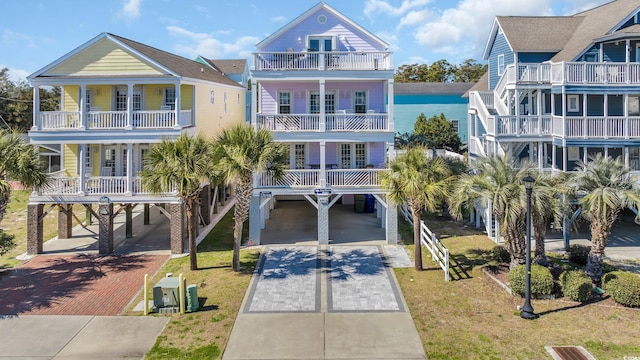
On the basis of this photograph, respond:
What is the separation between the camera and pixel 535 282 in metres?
14.3

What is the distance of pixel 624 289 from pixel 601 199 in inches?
111

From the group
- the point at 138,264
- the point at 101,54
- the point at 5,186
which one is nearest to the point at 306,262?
the point at 138,264

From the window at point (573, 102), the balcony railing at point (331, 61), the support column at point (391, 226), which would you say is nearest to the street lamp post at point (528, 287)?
the support column at point (391, 226)

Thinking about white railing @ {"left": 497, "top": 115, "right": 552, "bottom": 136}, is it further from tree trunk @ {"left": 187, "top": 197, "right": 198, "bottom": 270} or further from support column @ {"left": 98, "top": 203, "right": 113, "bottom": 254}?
support column @ {"left": 98, "top": 203, "right": 113, "bottom": 254}

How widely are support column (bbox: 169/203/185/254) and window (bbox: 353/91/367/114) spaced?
1020 cm

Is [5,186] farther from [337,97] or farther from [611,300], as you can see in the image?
[611,300]

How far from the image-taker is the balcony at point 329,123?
21.8 meters

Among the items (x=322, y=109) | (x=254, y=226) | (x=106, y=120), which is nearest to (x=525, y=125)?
(x=322, y=109)

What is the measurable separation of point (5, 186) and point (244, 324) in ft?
36.8

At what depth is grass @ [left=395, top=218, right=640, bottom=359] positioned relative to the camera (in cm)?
1128

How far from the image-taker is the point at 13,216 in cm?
2702

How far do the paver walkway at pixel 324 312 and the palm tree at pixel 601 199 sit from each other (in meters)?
6.56

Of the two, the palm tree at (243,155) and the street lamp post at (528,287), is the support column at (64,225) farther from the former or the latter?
the street lamp post at (528,287)

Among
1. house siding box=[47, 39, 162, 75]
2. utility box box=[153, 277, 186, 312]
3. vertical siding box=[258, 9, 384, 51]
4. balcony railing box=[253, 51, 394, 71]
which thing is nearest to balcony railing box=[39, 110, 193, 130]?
house siding box=[47, 39, 162, 75]
